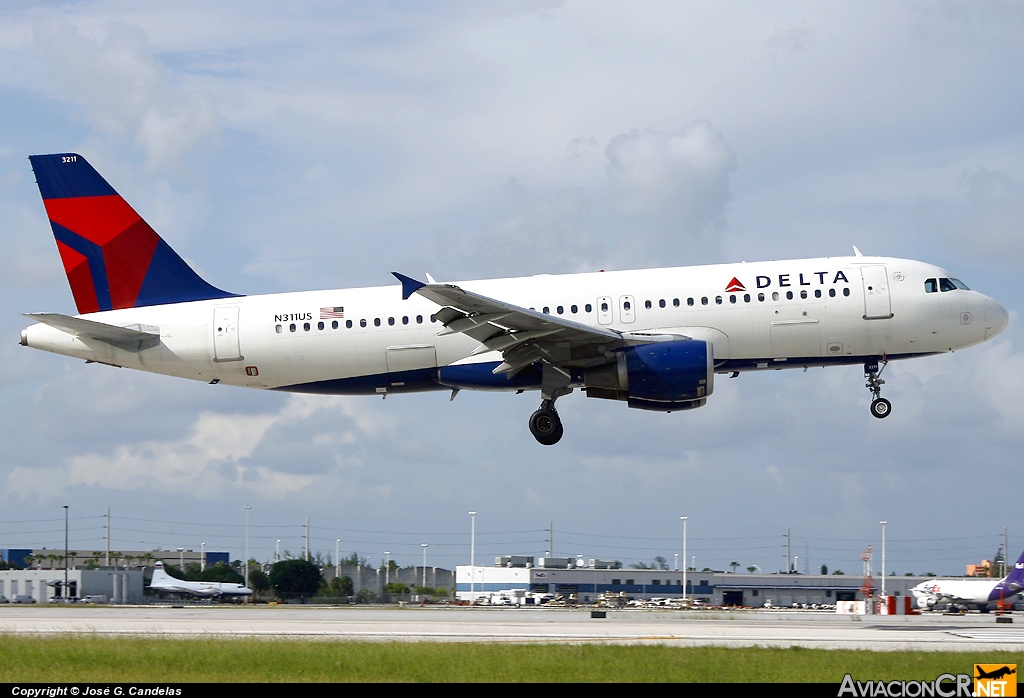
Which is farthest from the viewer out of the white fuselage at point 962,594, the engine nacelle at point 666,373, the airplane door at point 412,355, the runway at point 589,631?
the white fuselage at point 962,594

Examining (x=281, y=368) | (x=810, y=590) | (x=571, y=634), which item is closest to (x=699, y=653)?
(x=571, y=634)

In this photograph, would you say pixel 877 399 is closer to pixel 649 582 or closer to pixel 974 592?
pixel 974 592

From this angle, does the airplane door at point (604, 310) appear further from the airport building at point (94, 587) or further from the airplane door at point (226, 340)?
the airport building at point (94, 587)

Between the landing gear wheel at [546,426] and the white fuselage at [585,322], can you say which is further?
the landing gear wheel at [546,426]

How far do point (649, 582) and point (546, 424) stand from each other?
70553mm

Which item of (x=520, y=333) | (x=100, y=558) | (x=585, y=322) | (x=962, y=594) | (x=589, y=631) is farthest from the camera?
(x=100, y=558)

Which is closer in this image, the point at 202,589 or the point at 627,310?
the point at 627,310

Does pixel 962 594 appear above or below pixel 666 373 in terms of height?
below

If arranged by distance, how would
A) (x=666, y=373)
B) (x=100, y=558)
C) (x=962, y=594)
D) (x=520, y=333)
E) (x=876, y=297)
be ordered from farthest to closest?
(x=100, y=558), (x=962, y=594), (x=876, y=297), (x=520, y=333), (x=666, y=373)

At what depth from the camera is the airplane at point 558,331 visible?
32.1 m

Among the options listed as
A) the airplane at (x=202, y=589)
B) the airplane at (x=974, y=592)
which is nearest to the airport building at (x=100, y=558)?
the airplane at (x=202, y=589)

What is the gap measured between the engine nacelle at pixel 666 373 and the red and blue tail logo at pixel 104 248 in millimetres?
13111

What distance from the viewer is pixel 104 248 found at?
120 feet

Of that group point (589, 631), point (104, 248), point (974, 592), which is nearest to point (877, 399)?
point (589, 631)
